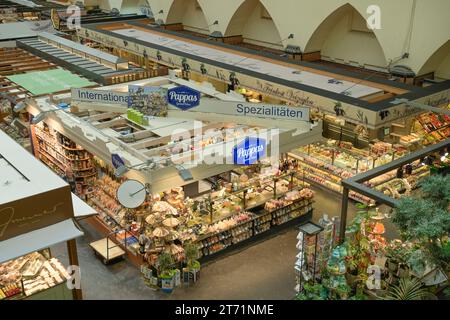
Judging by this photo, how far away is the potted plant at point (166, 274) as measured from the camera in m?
10.5

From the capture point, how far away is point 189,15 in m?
26.7

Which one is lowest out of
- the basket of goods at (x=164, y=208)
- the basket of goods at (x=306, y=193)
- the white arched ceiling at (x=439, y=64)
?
the basket of goods at (x=306, y=193)

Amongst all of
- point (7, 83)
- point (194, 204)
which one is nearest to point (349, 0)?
point (194, 204)

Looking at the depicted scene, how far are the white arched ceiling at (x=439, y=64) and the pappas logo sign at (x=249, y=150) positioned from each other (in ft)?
24.1

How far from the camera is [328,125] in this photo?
17188 millimetres

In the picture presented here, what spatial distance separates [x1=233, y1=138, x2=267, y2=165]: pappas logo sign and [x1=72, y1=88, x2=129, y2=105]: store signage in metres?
3.76

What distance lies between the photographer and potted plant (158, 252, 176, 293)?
413 inches

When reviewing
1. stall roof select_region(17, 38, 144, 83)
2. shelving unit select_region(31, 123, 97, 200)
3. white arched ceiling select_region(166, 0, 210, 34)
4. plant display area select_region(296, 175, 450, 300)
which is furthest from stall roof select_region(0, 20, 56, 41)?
plant display area select_region(296, 175, 450, 300)

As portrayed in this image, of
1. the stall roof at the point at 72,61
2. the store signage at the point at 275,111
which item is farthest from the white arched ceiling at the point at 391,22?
the stall roof at the point at 72,61

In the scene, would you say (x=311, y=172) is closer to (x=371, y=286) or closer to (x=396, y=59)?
(x=396, y=59)

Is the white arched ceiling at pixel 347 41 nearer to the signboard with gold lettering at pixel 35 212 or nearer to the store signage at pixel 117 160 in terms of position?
the store signage at pixel 117 160

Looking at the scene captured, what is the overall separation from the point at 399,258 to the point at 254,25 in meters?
16.4

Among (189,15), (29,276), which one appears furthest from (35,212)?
(189,15)

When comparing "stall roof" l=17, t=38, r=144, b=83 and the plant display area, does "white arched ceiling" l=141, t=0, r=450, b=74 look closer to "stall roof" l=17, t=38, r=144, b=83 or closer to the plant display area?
"stall roof" l=17, t=38, r=144, b=83
